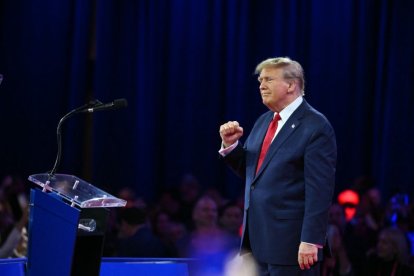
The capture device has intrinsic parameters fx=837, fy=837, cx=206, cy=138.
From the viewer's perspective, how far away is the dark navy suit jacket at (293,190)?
3014 millimetres

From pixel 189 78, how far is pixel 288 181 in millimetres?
6580

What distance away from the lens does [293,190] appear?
10.2ft

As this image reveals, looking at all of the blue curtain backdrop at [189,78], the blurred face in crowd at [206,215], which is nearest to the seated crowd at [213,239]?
the blurred face in crowd at [206,215]

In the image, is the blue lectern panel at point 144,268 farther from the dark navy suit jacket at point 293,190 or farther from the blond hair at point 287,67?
the blond hair at point 287,67

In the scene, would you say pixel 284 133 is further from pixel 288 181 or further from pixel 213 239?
pixel 213 239

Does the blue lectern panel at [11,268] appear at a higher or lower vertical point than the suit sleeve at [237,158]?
lower

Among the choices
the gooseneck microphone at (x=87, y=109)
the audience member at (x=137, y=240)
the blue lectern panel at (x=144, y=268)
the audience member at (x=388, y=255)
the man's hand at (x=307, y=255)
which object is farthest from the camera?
the audience member at (x=137, y=240)

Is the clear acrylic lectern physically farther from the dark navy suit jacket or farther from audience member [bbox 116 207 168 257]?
audience member [bbox 116 207 168 257]

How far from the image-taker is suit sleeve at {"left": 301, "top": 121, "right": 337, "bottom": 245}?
118 inches

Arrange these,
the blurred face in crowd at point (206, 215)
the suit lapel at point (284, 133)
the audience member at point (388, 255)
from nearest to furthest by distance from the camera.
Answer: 1. the suit lapel at point (284, 133)
2. the audience member at point (388, 255)
3. the blurred face in crowd at point (206, 215)

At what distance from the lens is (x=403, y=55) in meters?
9.69

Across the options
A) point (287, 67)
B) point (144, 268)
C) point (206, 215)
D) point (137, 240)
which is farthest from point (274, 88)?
point (206, 215)

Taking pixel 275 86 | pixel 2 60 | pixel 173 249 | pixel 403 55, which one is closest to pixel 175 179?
pixel 2 60

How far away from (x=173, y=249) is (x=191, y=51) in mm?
4273
